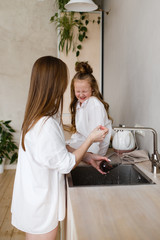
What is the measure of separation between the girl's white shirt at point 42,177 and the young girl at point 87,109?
63 cm

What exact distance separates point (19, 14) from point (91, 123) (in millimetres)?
2857

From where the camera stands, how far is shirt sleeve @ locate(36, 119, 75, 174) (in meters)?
1.07

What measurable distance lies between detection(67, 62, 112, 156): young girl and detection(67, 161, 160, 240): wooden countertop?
2.32 feet

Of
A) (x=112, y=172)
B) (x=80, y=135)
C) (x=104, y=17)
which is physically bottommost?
(x=112, y=172)

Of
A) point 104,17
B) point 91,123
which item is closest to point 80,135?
point 91,123

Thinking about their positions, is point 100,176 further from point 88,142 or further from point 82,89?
point 82,89

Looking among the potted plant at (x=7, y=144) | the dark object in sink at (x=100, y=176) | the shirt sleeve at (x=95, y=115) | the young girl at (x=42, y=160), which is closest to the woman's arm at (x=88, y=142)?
the young girl at (x=42, y=160)

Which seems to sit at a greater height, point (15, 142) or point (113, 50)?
point (113, 50)

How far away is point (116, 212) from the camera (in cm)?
87

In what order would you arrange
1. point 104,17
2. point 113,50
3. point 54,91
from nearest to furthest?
point 54,91
point 113,50
point 104,17

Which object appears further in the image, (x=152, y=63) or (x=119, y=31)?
(x=119, y=31)

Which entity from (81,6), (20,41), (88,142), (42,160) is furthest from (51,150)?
(20,41)

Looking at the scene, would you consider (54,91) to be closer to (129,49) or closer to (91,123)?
(91,123)

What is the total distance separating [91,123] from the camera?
183 centimetres
